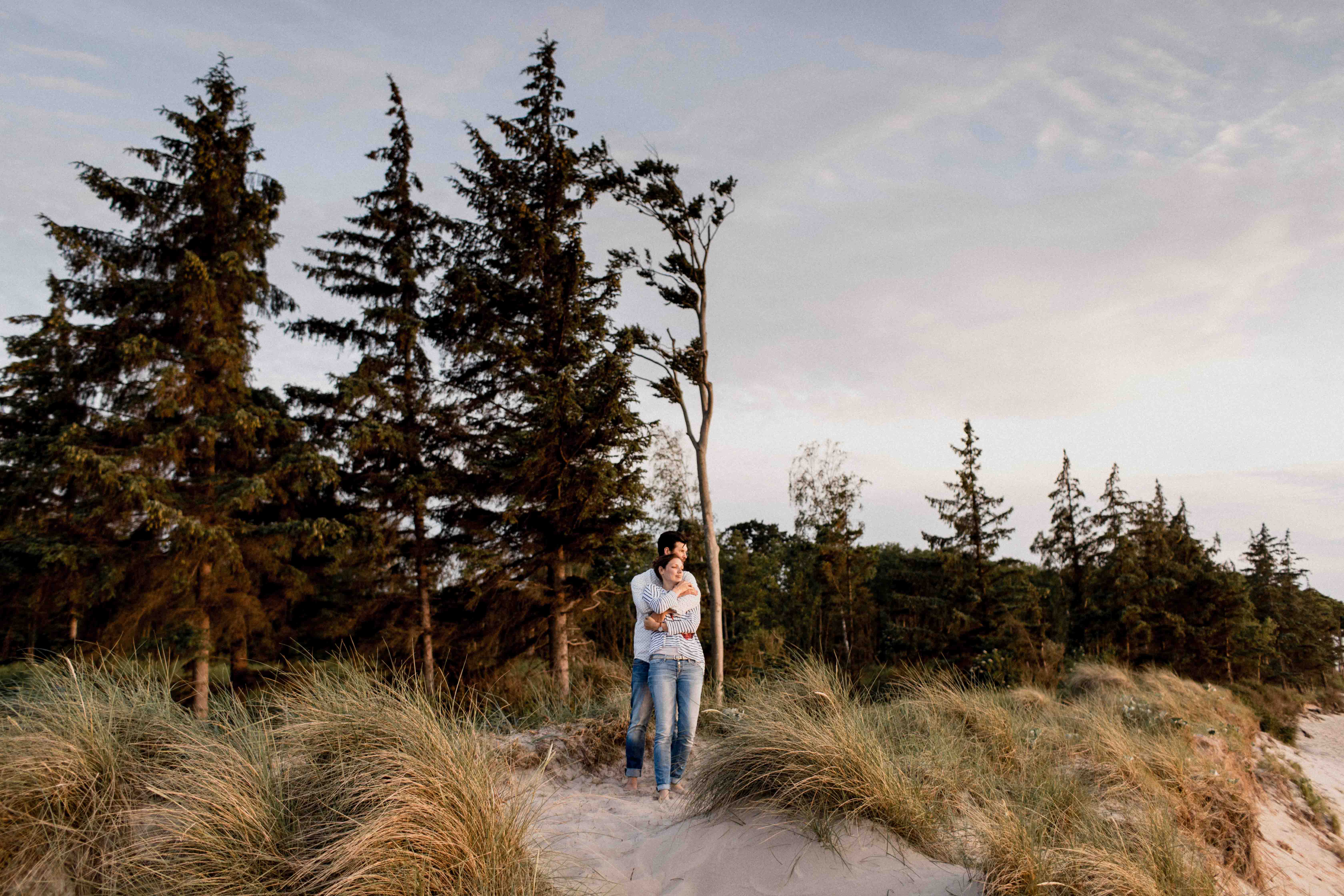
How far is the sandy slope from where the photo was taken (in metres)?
7.29

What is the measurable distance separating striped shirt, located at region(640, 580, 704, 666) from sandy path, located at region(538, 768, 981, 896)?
108cm

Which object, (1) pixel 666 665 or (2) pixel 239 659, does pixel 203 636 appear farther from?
(1) pixel 666 665

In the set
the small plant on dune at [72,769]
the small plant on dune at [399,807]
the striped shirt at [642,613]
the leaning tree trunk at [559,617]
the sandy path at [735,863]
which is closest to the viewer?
the small plant on dune at [399,807]

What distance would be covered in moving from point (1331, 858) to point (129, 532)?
20.5 meters

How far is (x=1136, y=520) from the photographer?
29.5 m

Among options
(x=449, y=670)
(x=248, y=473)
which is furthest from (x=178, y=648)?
(x=449, y=670)

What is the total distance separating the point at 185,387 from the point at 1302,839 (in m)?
20.0

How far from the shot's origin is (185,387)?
555 inches

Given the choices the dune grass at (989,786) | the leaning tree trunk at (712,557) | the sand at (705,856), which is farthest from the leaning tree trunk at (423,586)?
the sand at (705,856)

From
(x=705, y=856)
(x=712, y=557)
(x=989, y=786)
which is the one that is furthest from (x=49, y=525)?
(x=989, y=786)

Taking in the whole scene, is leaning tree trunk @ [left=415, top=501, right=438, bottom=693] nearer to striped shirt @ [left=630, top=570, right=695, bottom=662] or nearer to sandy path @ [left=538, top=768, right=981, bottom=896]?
striped shirt @ [left=630, top=570, right=695, bottom=662]

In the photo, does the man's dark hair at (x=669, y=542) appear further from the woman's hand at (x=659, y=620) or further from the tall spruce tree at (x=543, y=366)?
the tall spruce tree at (x=543, y=366)

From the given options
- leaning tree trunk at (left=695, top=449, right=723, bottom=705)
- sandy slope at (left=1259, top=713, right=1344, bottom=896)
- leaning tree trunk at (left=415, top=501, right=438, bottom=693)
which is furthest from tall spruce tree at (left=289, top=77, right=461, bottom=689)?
sandy slope at (left=1259, top=713, right=1344, bottom=896)

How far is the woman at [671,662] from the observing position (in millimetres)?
5086
